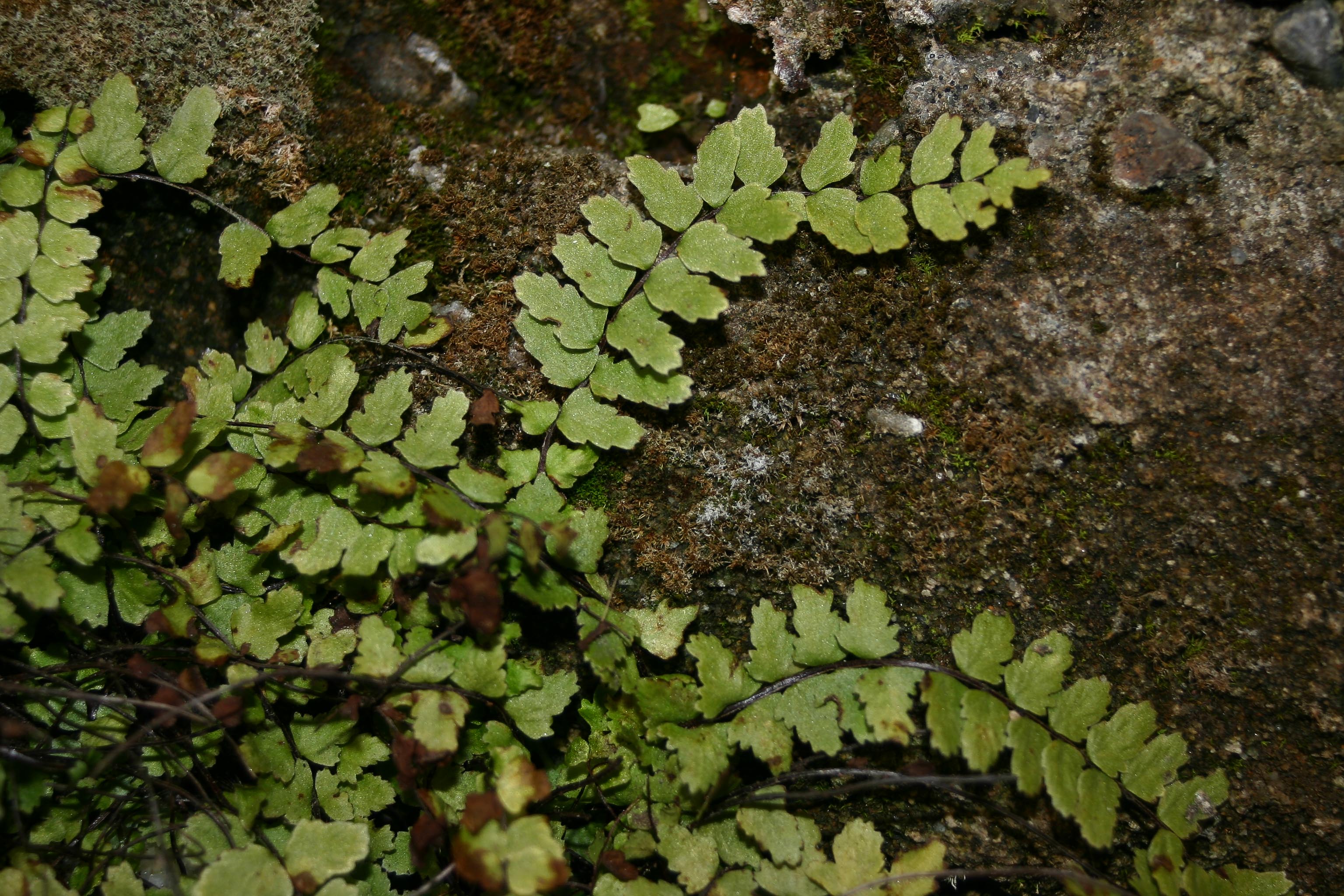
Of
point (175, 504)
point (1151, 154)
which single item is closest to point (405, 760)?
point (175, 504)

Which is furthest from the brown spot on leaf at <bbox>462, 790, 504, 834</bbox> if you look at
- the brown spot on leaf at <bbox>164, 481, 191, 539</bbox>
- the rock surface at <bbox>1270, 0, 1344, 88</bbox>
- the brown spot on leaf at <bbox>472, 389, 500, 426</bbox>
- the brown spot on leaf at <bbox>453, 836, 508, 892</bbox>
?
the rock surface at <bbox>1270, 0, 1344, 88</bbox>

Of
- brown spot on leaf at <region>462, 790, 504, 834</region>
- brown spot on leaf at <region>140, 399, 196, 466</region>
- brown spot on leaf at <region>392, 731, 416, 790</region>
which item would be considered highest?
brown spot on leaf at <region>140, 399, 196, 466</region>

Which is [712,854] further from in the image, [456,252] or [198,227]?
[198,227]

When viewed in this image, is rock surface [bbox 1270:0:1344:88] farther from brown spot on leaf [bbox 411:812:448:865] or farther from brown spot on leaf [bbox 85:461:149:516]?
brown spot on leaf [bbox 85:461:149:516]

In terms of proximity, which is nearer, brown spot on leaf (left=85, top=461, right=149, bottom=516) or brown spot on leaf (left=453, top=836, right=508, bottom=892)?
brown spot on leaf (left=453, top=836, right=508, bottom=892)

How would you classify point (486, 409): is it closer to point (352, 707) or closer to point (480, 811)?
point (352, 707)

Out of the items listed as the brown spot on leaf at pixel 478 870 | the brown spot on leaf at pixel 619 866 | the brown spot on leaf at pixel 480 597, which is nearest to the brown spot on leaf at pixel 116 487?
the brown spot on leaf at pixel 480 597

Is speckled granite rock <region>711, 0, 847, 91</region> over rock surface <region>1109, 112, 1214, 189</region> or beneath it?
over

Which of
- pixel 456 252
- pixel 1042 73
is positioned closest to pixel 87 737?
pixel 456 252
